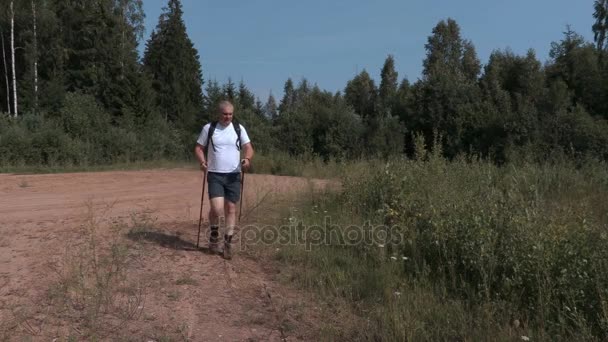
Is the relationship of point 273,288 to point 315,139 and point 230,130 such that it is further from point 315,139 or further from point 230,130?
point 315,139

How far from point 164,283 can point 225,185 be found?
1527mm

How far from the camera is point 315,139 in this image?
32.3 meters

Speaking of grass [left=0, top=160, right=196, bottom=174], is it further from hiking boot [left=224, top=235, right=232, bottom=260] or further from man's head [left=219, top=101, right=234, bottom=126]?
hiking boot [left=224, top=235, right=232, bottom=260]

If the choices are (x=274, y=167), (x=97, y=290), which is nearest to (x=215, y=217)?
(x=97, y=290)

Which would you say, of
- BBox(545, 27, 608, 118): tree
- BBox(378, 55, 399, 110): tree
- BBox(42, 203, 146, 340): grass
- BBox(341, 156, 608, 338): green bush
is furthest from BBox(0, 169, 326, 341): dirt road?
BBox(378, 55, 399, 110): tree

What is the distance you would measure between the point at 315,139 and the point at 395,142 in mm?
5273

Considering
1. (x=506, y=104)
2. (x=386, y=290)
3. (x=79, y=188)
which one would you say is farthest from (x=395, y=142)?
(x=386, y=290)

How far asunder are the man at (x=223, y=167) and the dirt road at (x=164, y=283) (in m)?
0.38

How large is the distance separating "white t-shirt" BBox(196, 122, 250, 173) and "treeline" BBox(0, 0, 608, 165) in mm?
17011

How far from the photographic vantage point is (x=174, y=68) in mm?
51094

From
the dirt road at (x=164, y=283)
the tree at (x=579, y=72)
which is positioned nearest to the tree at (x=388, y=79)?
the tree at (x=579, y=72)

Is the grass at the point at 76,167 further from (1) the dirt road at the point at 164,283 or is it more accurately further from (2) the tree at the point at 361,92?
(2) the tree at the point at 361,92

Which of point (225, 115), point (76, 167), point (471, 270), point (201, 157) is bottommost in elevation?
point (471, 270)

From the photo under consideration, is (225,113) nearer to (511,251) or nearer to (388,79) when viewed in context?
(511,251)
